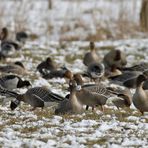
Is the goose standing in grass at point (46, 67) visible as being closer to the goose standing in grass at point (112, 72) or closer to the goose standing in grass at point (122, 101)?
the goose standing in grass at point (112, 72)

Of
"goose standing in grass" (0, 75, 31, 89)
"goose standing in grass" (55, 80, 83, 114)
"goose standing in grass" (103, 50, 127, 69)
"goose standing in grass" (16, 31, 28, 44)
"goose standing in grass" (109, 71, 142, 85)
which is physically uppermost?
"goose standing in grass" (16, 31, 28, 44)

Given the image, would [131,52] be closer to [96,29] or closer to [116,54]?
[116,54]

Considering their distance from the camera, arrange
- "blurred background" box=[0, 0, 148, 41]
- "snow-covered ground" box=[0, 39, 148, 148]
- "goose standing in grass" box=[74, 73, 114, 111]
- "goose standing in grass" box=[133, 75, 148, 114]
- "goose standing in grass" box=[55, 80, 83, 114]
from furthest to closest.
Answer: "blurred background" box=[0, 0, 148, 41]
"goose standing in grass" box=[74, 73, 114, 111]
"goose standing in grass" box=[133, 75, 148, 114]
"goose standing in grass" box=[55, 80, 83, 114]
"snow-covered ground" box=[0, 39, 148, 148]

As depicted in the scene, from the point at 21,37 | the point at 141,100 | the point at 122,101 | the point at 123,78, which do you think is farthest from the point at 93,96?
the point at 21,37

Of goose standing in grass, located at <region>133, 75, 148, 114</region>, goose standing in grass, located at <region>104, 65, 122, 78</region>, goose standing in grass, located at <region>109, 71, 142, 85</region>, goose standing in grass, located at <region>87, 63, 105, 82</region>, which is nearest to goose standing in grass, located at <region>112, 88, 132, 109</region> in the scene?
goose standing in grass, located at <region>133, 75, 148, 114</region>

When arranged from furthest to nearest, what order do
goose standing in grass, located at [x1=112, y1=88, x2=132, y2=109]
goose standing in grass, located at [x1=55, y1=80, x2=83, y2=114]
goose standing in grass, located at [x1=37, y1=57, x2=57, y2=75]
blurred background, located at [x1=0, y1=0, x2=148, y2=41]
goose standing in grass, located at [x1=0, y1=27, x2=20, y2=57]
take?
blurred background, located at [x1=0, y1=0, x2=148, y2=41] → goose standing in grass, located at [x1=0, y1=27, x2=20, y2=57] → goose standing in grass, located at [x1=37, y1=57, x2=57, y2=75] → goose standing in grass, located at [x1=112, y1=88, x2=132, y2=109] → goose standing in grass, located at [x1=55, y1=80, x2=83, y2=114]

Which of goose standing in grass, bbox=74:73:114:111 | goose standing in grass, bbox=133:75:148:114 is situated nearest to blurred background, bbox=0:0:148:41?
goose standing in grass, bbox=74:73:114:111

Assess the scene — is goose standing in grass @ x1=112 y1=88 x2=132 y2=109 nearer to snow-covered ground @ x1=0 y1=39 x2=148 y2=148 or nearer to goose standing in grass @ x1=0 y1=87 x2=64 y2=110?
snow-covered ground @ x1=0 y1=39 x2=148 y2=148

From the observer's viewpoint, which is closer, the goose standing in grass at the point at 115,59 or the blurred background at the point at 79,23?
the goose standing in grass at the point at 115,59

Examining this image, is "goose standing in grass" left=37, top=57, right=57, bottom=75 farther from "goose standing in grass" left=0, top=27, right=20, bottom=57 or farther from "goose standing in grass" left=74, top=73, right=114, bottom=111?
"goose standing in grass" left=74, top=73, right=114, bottom=111

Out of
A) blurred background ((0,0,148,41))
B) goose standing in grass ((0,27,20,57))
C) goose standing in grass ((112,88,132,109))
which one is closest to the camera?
goose standing in grass ((112,88,132,109))

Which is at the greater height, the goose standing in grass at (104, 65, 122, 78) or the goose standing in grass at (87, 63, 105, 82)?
the goose standing in grass at (104, 65, 122, 78)

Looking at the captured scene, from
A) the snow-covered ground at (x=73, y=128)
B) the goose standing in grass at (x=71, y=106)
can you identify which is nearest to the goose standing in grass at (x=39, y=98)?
the snow-covered ground at (x=73, y=128)

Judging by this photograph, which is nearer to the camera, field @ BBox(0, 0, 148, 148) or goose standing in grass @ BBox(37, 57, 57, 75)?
field @ BBox(0, 0, 148, 148)
